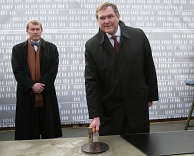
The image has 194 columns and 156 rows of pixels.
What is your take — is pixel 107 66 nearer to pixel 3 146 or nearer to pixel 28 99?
pixel 3 146

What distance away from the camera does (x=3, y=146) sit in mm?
1229

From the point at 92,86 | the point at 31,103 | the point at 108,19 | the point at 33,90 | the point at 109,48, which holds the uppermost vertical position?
the point at 108,19

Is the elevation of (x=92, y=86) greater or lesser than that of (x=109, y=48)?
lesser

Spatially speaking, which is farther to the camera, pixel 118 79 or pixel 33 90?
pixel 33 90

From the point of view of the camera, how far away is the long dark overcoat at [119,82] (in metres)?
1.74

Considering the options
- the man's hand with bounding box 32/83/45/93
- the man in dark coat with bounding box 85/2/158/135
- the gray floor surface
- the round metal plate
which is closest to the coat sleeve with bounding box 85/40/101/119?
the man in dark coat with bounding box 85/2/158/135

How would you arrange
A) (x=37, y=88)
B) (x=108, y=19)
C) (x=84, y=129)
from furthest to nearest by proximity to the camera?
→ (x=84, y=129) → (x=37, y=88) → (x=108, y=19)

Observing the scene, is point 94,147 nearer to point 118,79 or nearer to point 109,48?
point 118,79

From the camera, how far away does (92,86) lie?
175cm

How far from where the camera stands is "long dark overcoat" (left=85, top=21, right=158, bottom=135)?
1.74 m

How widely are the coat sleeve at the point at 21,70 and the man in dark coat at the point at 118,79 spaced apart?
3.17 feet

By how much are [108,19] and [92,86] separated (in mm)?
478

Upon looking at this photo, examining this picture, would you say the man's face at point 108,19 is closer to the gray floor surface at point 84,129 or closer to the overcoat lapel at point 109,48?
the overcoat lapel at point 109,48

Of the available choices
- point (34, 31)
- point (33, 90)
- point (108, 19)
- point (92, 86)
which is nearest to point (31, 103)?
point (33, 90)
